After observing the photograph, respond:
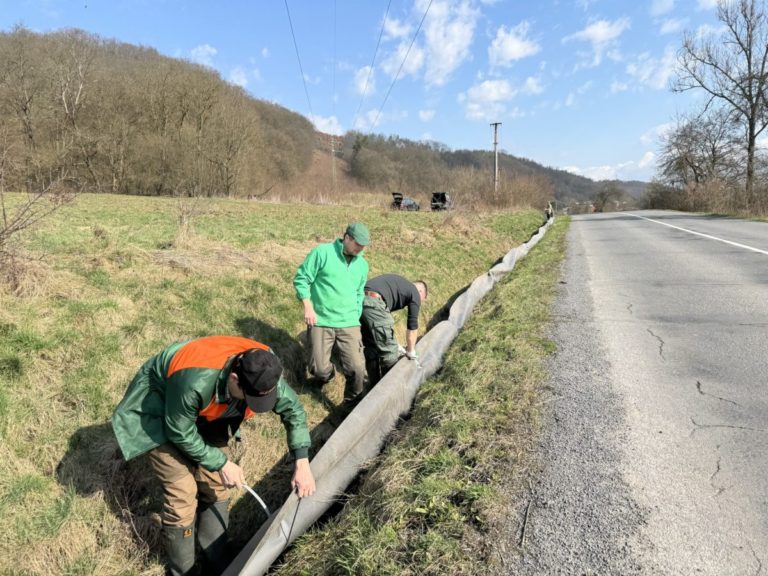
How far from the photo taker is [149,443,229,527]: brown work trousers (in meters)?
2.71

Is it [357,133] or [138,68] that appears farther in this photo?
[357,133]

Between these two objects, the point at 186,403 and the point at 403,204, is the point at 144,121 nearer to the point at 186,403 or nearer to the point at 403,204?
the point at 403,204

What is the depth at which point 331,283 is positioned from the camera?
433 cm

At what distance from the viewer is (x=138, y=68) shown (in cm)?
3512

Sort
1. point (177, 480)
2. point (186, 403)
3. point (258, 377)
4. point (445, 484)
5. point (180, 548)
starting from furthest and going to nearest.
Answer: point (180, 548)
point (177, 480)
point (445, 484)
point (186, 403)
point (258, 377)

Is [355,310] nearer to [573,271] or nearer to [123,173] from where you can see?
[573,271]

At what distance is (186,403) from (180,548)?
4.24 ft

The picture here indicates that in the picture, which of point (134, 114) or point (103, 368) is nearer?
point (103, 368)

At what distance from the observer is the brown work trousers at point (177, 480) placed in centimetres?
271

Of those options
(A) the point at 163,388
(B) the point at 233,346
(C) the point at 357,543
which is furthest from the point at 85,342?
(C) the point at 357,543

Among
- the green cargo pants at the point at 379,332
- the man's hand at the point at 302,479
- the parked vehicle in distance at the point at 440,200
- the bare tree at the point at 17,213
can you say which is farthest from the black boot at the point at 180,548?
the parked vehicle in distance at the point at 440,200

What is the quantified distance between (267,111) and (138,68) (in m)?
22.1

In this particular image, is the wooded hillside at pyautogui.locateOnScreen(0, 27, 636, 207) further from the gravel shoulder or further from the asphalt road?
the gravel shoulder

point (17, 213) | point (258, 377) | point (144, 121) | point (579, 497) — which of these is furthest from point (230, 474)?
point (144, 121)
